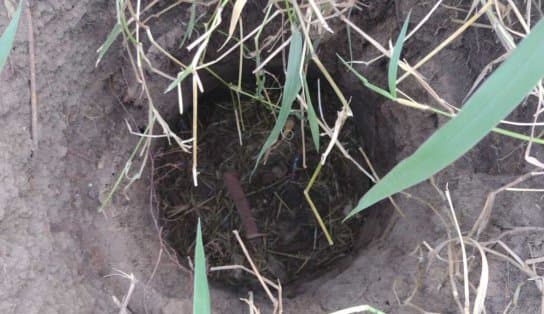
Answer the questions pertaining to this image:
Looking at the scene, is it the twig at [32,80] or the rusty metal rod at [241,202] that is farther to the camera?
the rusty metal rod at [241,202]

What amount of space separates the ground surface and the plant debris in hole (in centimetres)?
33

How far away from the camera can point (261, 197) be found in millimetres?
1736

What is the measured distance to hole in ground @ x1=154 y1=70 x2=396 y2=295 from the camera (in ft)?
5.42

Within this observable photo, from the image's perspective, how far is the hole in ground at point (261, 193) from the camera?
65.0 inches

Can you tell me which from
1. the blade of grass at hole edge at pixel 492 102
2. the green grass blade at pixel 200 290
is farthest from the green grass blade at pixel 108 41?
the blade of grass at hole edge at pixel 492 102

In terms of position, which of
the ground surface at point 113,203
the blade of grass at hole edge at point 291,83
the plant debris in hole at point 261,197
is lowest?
the plant debris in hole at point 261,197

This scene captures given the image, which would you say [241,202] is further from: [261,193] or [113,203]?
[113,203]

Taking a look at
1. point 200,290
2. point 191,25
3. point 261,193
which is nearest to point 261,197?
point 261,193

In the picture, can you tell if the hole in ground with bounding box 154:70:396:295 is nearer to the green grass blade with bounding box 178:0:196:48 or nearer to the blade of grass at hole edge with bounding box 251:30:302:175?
the green grass blade with bounding box 178:0:196:48

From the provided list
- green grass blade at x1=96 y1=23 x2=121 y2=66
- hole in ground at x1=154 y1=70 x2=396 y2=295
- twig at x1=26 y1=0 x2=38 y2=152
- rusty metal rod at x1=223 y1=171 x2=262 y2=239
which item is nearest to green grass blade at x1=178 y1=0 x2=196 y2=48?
green grass blade at x1=96 y1=23 x2=121 y2=66

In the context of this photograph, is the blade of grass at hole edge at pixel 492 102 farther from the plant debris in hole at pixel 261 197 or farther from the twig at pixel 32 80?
the plant debris in hole at pixel 261 197

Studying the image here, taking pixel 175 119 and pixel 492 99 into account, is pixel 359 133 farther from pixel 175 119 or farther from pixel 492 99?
pixel 492 99

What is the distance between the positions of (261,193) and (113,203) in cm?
58

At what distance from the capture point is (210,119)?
1.75 metres
